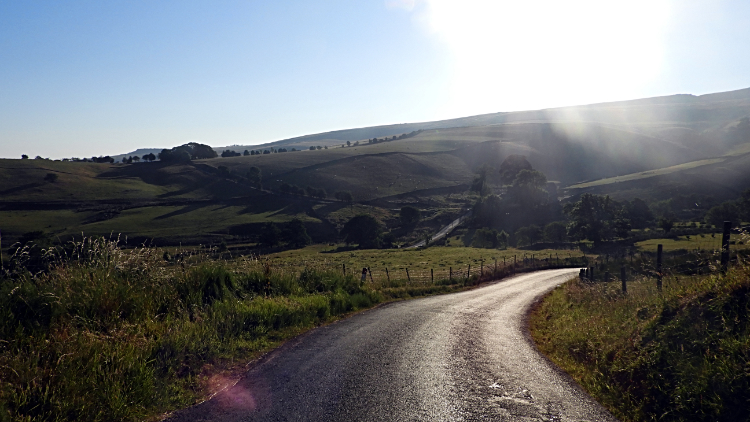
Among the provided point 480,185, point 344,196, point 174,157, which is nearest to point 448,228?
point 344,196

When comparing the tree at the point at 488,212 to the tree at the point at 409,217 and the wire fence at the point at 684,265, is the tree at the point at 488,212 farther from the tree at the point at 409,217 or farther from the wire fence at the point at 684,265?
the wire fence at the point at 684,265

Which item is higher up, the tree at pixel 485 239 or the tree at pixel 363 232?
the tree at pixel 363 232

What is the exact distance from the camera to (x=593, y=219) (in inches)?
2985

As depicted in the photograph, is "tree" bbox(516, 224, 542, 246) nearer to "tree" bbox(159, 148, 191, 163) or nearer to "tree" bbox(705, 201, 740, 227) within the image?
"tree" bbox(705, 201, 740, 227)

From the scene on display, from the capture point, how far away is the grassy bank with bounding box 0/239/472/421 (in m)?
5.68

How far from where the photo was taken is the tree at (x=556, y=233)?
82.6 meters

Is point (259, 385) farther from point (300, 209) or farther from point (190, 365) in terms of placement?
point (300, 209)

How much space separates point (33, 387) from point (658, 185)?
134 m

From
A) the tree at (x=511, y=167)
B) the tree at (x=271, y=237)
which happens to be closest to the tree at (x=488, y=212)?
the tree at (x=511, y=167)

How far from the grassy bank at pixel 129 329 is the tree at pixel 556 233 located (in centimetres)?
7612

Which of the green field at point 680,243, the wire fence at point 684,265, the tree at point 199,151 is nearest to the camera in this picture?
the wire fence at point 684,265

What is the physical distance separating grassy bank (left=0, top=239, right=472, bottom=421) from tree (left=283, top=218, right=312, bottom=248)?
232 ft

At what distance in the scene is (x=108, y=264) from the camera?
10.1 metres

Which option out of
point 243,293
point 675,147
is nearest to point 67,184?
point 243,293
